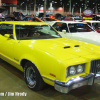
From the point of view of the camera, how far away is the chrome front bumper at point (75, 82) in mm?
2318

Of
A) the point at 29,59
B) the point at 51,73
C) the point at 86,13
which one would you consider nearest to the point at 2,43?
the point at 29,59

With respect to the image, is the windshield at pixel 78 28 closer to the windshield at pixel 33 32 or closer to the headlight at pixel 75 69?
the windshield at pixel 33 32

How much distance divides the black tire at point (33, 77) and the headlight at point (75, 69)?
0.66 metres

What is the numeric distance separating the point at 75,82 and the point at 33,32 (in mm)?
2119

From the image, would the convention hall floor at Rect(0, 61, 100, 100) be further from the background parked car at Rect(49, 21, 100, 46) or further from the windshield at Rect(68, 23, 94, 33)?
the windshield at Rect(68, 23, 94, 33)

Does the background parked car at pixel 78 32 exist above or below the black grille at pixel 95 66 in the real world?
above

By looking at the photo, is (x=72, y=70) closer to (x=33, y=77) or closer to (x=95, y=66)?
(x=95, y=66)

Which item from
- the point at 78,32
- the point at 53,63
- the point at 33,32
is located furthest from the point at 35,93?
the point at 78,32

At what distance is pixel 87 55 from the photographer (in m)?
2.73

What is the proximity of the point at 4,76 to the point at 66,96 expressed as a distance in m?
1.91

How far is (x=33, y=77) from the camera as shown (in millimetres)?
3072

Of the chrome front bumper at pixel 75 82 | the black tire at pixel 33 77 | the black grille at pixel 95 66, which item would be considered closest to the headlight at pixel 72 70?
the chrome front bumper at pixel 75 82

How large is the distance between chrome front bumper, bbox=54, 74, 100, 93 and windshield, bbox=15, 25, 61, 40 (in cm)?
178

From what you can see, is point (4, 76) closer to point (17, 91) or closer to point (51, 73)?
point (17, 91)
